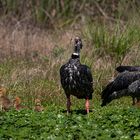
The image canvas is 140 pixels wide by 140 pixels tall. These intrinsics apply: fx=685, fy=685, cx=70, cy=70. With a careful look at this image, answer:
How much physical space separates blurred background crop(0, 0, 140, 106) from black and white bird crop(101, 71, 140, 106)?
964 millimetres

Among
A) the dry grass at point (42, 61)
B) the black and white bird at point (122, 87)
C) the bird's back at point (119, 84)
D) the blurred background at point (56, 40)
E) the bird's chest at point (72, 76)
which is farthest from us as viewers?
the blurred background at point (56, 40)

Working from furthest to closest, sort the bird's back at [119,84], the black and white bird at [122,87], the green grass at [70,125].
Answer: the bird's back at [119,84] < the black and white bird at [122,87] < the green grass at [70,125]

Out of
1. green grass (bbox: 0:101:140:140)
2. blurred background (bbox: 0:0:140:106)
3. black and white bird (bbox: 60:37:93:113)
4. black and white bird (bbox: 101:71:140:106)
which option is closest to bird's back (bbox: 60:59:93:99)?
black and white bird (bbox: 60:37:93:113)

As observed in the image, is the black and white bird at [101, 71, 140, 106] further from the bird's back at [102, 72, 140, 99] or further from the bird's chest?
the bird's chest

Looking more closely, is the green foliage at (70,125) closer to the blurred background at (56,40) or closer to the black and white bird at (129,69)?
the black and white bird at (129,69)

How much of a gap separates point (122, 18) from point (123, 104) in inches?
260

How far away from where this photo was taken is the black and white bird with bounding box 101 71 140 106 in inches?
434

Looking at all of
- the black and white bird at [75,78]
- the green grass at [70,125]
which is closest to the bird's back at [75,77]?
the black and white bird at [75,78]

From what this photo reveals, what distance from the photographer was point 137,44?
1457cm

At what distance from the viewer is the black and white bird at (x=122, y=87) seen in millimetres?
11023

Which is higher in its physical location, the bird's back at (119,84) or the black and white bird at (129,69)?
the black and white bird at (129,69)

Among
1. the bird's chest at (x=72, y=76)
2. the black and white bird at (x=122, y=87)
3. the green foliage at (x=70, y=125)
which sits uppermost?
the bird's chest at (x=72, y=76)

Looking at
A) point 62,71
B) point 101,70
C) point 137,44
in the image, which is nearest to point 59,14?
point 137,44

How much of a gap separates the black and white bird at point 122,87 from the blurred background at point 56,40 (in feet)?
3.16
